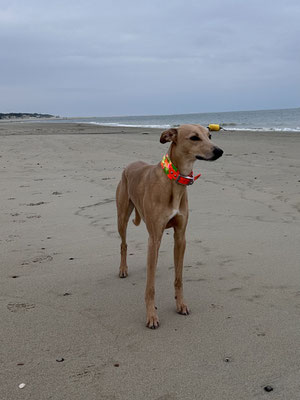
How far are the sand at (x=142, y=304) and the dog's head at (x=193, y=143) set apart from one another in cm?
127

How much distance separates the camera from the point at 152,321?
305 cm

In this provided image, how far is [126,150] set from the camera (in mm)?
14023

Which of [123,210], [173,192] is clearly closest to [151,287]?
[173,192]

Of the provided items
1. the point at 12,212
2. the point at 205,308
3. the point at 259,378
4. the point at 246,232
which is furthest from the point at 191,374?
the point at 12,212

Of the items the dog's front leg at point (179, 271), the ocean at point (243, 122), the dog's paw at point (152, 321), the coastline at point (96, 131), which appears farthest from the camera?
the ocean at point (243, 122)

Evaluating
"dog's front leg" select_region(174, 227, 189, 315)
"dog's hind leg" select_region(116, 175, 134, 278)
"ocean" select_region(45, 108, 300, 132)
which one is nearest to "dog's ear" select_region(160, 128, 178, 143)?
"dog's front leg" select_region(174, 227, 189, 315)

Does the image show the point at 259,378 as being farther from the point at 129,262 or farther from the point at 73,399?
the point at 129,262

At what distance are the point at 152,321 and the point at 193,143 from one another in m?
1.45

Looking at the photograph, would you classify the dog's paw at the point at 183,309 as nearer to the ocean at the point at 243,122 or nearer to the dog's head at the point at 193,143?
the dog's head at the point at 193,143

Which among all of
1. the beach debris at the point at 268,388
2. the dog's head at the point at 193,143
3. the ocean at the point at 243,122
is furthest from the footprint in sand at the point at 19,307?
the ocean at the point at 243,122

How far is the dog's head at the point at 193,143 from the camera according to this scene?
3.10 meters

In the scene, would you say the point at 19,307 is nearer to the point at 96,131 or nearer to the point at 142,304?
the point at 142,304

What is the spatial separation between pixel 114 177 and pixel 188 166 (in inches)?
→ 233

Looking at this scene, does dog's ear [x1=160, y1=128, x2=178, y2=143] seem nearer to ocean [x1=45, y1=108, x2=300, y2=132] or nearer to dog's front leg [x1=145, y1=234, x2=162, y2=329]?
dog's front leg [x1=145, y1=234, x2=162, y2=329]
